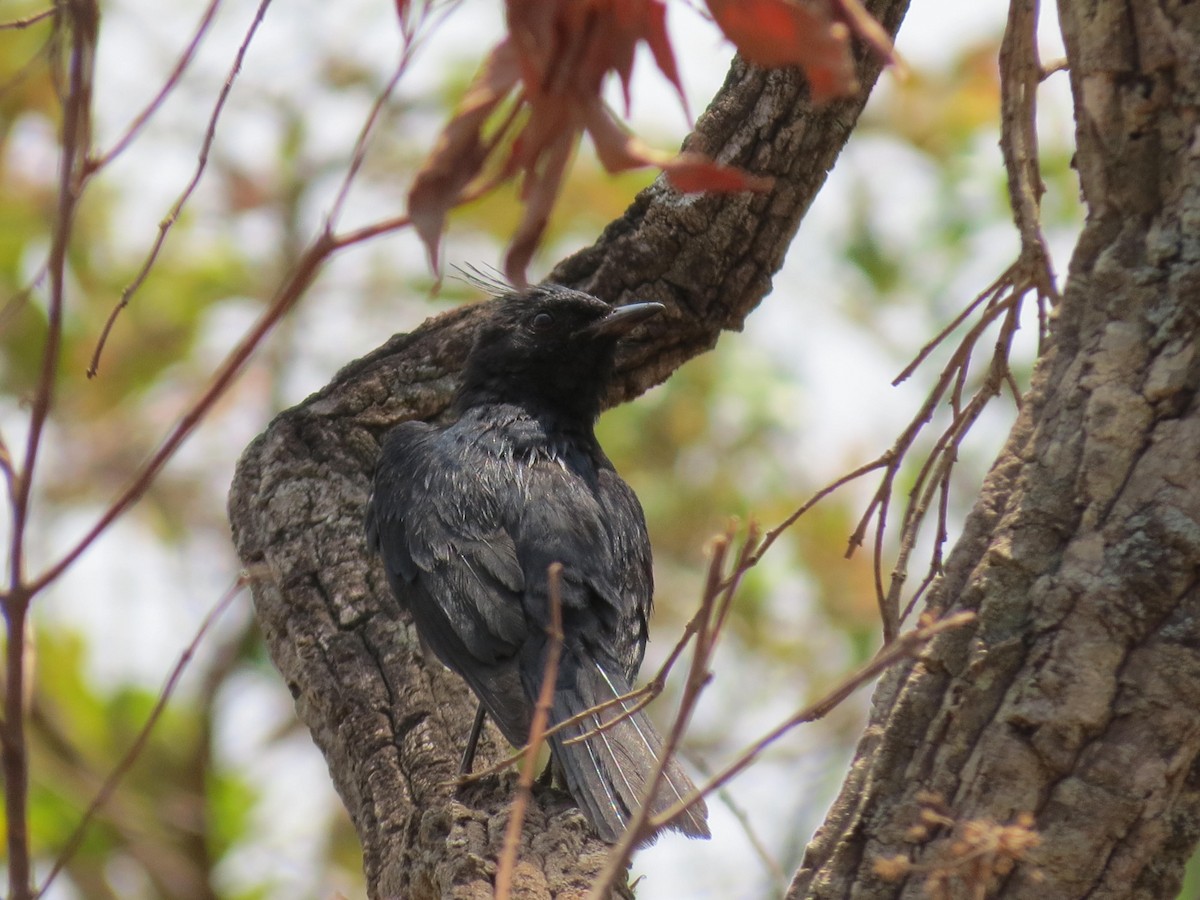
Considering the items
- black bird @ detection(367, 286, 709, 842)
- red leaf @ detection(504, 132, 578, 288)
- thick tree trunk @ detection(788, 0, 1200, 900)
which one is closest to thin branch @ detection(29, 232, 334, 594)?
red leaf @ detection(504, 132, 578, 288)

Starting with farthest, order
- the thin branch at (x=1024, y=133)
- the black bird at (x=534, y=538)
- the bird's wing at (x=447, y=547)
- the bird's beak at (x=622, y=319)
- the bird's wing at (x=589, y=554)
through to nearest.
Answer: the bird's beak at (x=622, y=319) → the bird's wing at (x=589, y=554) → the bird's wing at (x=447, y=547) → the black bird at (x=534, y=538) → the thin branch at (x=1024, y=133)

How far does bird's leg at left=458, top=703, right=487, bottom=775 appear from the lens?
151 inches

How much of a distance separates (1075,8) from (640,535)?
2.88 metres

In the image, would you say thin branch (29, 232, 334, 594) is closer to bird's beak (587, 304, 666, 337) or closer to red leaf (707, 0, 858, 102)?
red leaf (707, 0, 858, 102)

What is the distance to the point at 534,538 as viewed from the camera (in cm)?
449

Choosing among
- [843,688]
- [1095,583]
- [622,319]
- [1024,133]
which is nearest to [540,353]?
[622,319]

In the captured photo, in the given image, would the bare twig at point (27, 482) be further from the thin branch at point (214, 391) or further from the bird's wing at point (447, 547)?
the bird's wing at point (447, 547)

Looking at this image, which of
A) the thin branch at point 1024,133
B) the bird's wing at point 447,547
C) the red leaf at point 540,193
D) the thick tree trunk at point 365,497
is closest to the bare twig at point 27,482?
the red leaf at point 540,193

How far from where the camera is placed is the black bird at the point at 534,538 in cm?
378

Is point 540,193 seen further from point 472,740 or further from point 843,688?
point 472,740

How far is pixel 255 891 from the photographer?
9.46 meters

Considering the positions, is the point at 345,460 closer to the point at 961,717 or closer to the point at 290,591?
the point at 290,591

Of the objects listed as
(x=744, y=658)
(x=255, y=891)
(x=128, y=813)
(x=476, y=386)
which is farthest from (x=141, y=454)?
(x=476, y=386)

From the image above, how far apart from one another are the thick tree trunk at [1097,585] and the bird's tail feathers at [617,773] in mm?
1191
